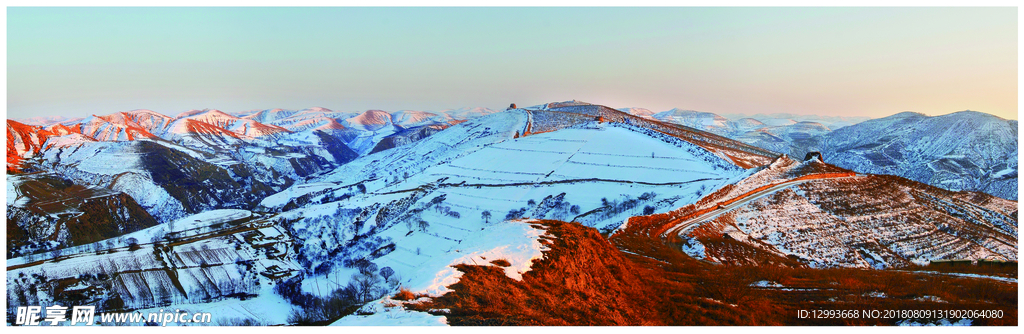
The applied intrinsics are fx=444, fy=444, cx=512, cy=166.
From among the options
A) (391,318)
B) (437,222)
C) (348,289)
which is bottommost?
(437,222)

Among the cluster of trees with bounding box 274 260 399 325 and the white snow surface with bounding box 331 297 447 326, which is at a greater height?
the white snow surface with bounding box 331 297 447 326

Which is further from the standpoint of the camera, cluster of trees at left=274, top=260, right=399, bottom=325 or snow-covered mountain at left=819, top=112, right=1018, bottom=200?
snow-covered mountain at left=819, top=112, right=1018, bottom=200

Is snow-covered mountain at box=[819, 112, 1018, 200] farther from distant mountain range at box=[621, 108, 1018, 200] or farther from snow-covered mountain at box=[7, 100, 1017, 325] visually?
snow-covered mountain at box=[7, 100, 1017, 325]

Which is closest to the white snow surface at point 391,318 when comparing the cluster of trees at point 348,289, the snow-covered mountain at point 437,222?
the snow-covered mountain at point 437,222

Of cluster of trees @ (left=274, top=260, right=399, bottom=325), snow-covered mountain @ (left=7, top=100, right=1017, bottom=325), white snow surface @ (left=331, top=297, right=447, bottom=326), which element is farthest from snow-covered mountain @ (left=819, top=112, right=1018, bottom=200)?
white snow surface @ (left=331, top=297, right=447, bottom=326)

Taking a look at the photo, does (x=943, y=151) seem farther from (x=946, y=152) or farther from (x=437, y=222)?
(x=437, y=222)

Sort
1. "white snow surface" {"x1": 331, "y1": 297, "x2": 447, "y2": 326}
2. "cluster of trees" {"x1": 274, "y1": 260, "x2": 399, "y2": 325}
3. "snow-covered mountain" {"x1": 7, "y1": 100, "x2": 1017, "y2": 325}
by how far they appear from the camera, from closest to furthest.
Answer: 1. "white snow surface" {"x1": 331, "y1": 297, "x2": 447, "y2": 326}
2. "cluster of trees" {"x1": 274, "y1": 260, "x2": 399, "y2": 325}
3. "snow-covered mountain" {"x1": 7, "y1": 100, "x2": 1017, "y2": 325}

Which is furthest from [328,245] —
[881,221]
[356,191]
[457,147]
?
[457,147]

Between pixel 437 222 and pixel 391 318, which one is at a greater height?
pixel 391 318

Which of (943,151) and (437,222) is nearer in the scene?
(437,222)

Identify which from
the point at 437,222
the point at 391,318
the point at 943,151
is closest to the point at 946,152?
the point at 943,151

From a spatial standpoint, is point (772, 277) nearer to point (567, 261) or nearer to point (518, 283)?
point (567, 261)

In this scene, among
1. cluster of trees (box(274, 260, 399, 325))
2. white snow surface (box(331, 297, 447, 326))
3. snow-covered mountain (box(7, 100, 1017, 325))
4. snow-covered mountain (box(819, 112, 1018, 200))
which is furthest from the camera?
snow-covered mountain (box(819, 112, 1018, 200))
